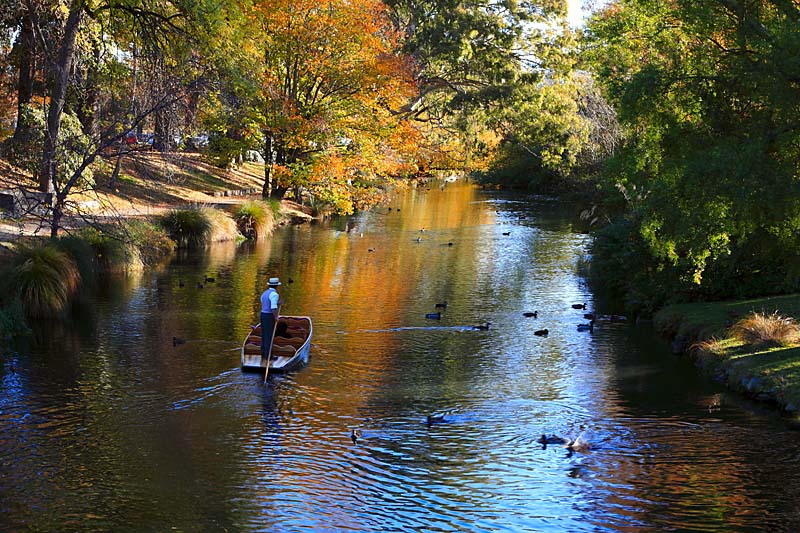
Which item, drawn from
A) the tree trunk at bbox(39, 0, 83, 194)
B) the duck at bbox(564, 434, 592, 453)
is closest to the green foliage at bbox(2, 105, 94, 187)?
the tree trunk at bbox(39, 0, 83, 194)

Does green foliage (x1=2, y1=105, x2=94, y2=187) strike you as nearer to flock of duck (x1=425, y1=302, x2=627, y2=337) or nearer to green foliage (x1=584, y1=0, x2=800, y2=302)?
flock of duck (x1=425, y1=302, x2=627, y2=337)

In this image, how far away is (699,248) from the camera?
1748cm

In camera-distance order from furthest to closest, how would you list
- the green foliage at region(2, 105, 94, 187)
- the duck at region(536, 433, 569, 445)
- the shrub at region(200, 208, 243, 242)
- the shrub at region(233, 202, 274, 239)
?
the shrub at region(233, 202, 274, 239) < the shrub at region(200, 208, 243, 242) < the green foliage at region(2, 105, 94, 187) < the duck at region(536, 433, 569, 445)

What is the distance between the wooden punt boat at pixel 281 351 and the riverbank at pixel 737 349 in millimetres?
8239

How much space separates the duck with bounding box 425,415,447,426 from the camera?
16.0 metres

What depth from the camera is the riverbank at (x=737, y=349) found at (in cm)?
1698

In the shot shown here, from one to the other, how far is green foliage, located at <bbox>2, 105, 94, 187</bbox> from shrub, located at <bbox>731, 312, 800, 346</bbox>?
19.1 meters

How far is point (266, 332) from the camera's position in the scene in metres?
18.8

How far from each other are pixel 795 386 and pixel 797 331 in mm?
2918

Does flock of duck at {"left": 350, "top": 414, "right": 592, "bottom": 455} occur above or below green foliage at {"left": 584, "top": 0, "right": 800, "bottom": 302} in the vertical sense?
below

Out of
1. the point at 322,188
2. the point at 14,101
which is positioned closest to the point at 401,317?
the point at 322,188

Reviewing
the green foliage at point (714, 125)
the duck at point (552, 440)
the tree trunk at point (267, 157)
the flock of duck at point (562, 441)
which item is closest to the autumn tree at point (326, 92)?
the tree trunk at point (267, 157)

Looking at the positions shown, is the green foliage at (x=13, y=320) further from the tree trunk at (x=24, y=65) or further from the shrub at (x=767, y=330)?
the shrub at (x=767, y=330)

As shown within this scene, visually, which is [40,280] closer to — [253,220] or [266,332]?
[266,332]
